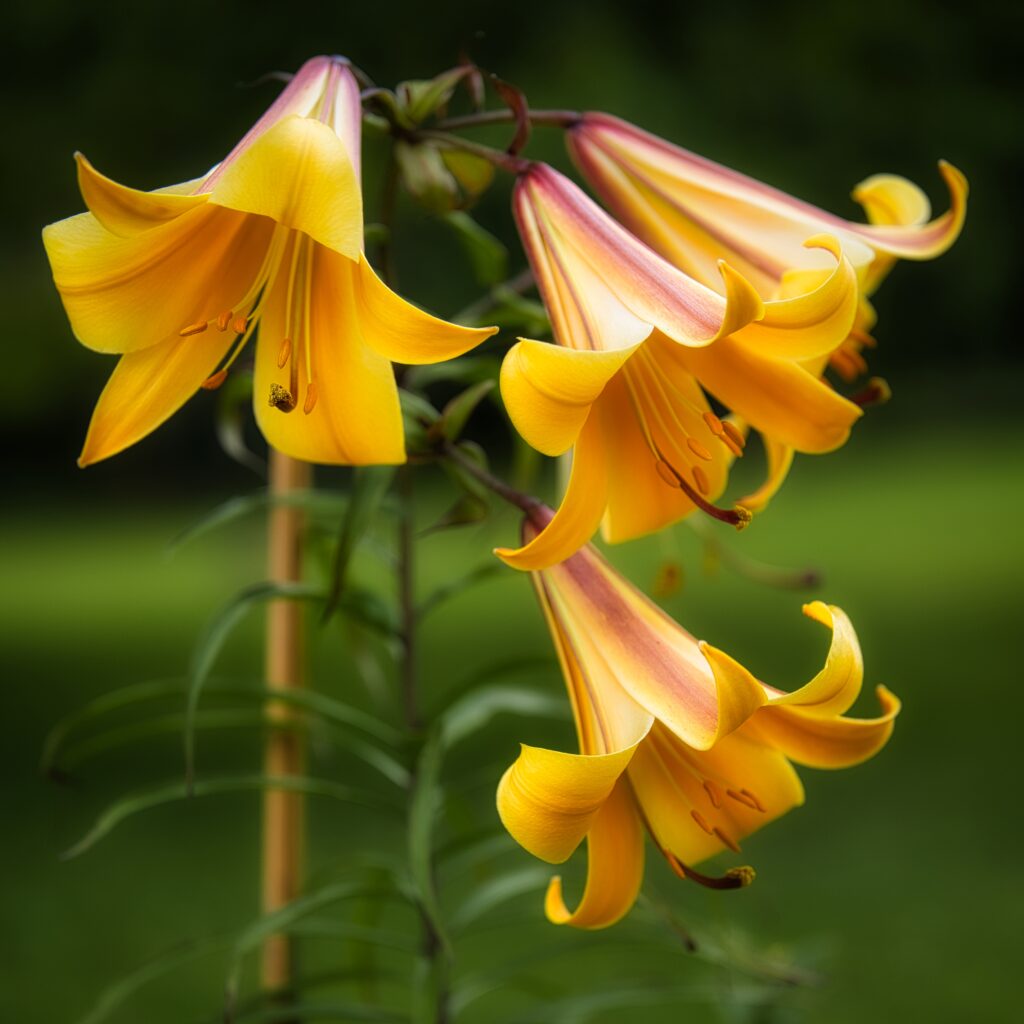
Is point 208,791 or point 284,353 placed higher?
point 284,353

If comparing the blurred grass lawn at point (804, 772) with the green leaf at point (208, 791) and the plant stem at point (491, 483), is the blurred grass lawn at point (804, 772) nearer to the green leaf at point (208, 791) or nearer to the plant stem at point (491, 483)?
the green leaf at point (208, 791)

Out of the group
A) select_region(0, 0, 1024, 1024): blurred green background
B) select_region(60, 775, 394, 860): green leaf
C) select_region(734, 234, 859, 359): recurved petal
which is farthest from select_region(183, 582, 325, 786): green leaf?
select_region(0, 0, 1024, 1024): blurred green background

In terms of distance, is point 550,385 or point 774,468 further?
point 774,468

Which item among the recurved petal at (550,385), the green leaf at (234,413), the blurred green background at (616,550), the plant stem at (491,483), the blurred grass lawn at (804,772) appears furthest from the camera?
the blurred green background at (616,550)

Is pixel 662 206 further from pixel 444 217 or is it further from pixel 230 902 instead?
pixel 230 902

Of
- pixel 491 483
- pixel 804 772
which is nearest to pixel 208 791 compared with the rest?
pixel 491 483

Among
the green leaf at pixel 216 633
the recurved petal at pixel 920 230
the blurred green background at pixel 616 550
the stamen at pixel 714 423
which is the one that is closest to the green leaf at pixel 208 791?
the green leaf at pixel 216 633

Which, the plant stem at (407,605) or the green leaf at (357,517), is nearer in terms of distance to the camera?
the green leaf at (357,517)

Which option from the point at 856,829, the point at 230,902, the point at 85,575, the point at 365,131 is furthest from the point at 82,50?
the point at 365,131

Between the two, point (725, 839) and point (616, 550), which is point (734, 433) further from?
point (616, 550)
